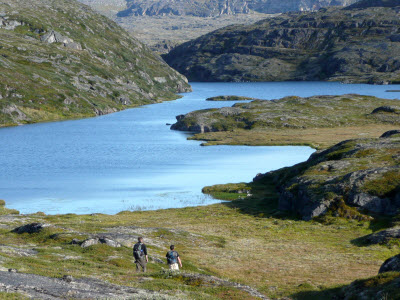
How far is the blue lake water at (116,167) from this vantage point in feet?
294

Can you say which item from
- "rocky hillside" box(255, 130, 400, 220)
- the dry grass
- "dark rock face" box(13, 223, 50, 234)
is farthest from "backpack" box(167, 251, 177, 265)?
the dry grass

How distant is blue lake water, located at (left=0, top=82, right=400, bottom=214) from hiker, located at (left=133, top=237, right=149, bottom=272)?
142ft

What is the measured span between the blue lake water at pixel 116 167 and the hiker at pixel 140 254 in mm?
43191

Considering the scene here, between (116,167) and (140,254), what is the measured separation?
79400mm

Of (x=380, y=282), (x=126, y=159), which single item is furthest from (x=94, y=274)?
(x=126, y=159)

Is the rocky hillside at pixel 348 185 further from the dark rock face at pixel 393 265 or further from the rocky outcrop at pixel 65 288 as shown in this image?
the rocky outcrop at pixel 65 288

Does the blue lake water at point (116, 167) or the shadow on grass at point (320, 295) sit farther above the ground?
the shadow on grass at point (320, 295)

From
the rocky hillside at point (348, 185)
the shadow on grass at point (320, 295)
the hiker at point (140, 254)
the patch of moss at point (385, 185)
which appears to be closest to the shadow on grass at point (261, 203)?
the rocky hillside at point (348, 185)

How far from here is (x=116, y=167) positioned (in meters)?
119

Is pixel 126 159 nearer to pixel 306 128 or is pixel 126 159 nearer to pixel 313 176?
pixel 313 176

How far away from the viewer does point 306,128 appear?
185250 millimetres

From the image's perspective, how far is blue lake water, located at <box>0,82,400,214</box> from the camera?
294ft

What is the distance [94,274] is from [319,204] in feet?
150

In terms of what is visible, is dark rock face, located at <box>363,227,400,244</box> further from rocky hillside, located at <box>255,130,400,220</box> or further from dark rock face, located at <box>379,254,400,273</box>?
dark rock face, located at <box>379,254,400,273</box>
